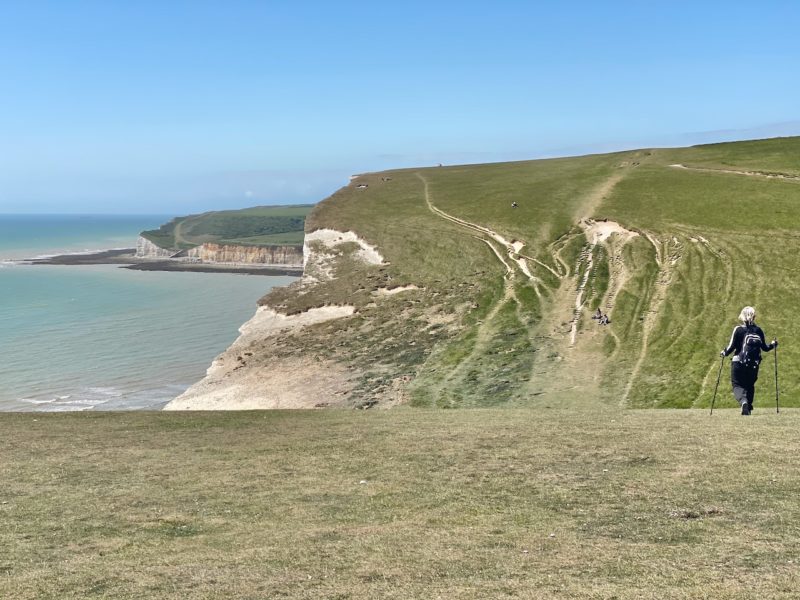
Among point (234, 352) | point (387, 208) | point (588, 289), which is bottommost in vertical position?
point (234, 352)

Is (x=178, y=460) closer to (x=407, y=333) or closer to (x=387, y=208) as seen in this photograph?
(x=407, y=333)

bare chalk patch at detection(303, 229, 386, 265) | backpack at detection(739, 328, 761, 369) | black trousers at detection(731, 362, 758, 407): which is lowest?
black trousers at detection(731, 362, 758, 407)

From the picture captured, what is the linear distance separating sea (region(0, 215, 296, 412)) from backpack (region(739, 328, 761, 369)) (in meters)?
42.4

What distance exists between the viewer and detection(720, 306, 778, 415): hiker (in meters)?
23.0

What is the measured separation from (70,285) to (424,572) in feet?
519

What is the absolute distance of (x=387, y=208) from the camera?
301ft

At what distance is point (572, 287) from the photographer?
61.5 meters

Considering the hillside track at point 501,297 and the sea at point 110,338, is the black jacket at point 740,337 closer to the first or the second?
the hillside track at point 501,297

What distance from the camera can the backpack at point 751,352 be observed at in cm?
2297

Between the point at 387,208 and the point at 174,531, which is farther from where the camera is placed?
the point at 387,208

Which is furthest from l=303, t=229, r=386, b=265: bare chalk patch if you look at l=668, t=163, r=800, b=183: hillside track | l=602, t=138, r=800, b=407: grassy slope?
l=668, t=163, r=800, b=183: hillside track

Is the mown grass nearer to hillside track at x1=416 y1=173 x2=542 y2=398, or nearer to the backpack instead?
the backpack

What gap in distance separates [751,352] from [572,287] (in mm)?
38787

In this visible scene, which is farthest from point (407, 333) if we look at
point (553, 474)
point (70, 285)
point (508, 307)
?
point (70, 285)
